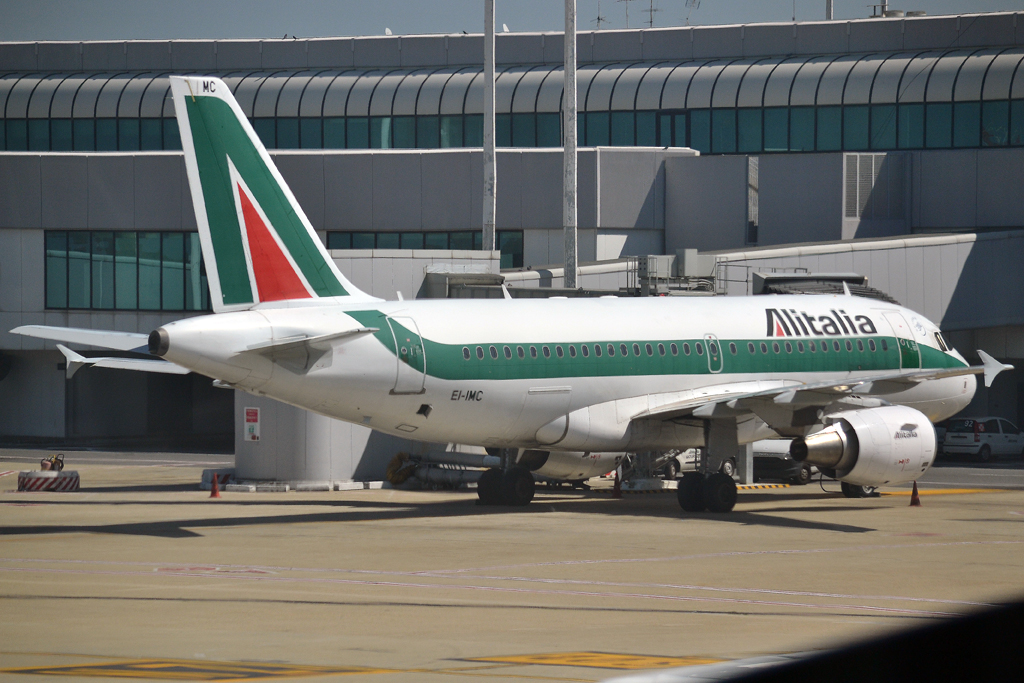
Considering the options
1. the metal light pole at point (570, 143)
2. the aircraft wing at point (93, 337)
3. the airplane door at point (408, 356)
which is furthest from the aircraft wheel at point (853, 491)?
the aircraft wing at point (93, 337)

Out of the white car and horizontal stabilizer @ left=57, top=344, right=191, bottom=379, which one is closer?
horizontal stabilizer @ left=57, top=344, right=191, bottom=379

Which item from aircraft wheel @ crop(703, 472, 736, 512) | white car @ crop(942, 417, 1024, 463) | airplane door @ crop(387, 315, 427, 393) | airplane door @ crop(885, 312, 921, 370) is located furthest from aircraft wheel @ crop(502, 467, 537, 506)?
white car @ crop(942, 417, 1024, 463)

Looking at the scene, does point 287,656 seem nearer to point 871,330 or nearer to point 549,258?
point 871,330

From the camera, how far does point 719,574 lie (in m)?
20.0

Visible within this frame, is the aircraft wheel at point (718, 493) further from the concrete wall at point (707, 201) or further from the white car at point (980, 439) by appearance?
the concrete wall at point (707, 201)

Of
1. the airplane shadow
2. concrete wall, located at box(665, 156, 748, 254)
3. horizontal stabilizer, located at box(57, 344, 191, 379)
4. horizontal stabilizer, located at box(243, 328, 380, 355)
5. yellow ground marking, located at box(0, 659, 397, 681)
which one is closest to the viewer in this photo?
yellow ground marking, located at box(0, 659, 397, 681)

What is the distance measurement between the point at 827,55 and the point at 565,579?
59842 mm

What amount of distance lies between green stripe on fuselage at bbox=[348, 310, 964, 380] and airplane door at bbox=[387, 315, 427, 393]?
127 mm

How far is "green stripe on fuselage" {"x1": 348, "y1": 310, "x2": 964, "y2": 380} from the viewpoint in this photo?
2798 cm

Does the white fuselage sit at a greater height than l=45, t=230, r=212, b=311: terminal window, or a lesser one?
lesser

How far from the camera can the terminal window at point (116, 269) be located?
65.7 m

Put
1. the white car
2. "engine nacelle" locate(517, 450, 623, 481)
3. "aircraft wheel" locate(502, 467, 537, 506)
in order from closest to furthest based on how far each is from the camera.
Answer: "aircraft wheel" locate(502, 467, 537, 506) → "engine nacelle" locate(517, 450, 623, 481) → the white car

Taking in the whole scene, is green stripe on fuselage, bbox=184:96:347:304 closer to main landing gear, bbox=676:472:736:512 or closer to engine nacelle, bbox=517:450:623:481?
engine nacelle, bbox=517:450:623:481

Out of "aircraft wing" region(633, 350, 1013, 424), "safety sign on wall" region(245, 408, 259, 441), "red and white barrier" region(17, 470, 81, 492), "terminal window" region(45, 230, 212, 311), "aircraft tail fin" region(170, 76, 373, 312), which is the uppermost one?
"terminal window" region(45, 230, 212, 311)
